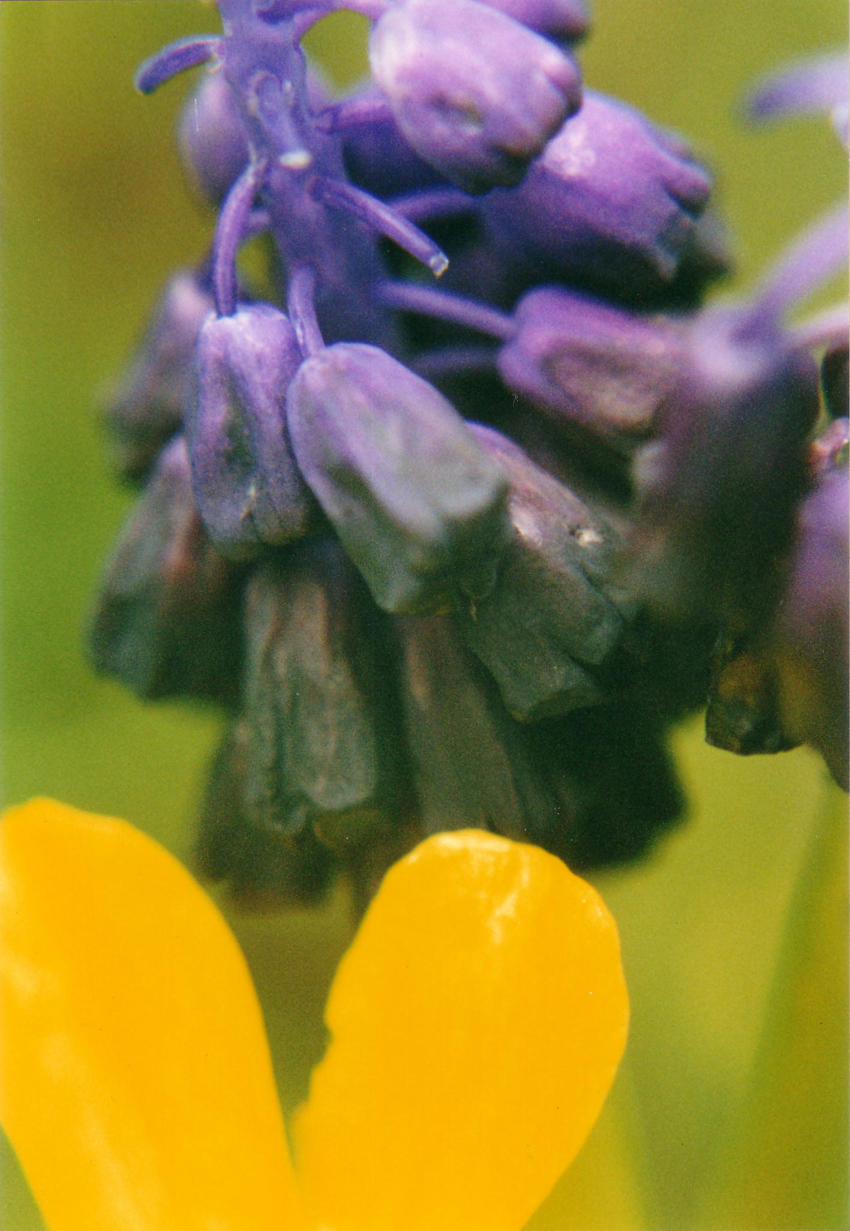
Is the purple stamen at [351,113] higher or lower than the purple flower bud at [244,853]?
higher

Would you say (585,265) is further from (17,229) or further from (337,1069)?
(17,229)

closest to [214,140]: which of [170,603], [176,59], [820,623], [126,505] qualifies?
[176,59]

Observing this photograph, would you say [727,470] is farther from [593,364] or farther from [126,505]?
[126,505]

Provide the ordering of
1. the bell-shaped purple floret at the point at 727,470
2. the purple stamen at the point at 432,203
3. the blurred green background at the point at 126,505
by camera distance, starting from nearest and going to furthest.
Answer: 1. the bell-shaped purple floret at the point at 727,470
2. the purple stamen at the point at 432,203
3. the blurred green background at the point at 126,505

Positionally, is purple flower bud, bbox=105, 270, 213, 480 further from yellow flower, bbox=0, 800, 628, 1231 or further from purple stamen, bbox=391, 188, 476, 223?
yellow flower, bbox=0, 800, 628, 1231

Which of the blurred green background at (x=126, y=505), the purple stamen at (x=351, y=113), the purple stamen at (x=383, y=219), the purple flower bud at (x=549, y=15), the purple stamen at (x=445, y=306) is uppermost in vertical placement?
the purple flower bud at (x=549, y=15)

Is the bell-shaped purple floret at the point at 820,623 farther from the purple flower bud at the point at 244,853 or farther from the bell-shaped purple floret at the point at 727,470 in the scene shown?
the purple flower bud at the point at 244,853

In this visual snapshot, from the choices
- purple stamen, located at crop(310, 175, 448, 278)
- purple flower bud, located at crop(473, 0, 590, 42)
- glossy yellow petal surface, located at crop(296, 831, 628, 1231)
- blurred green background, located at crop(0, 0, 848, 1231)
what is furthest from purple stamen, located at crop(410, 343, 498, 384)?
blurred green background, located at crop(0, 0, 848, 1231)

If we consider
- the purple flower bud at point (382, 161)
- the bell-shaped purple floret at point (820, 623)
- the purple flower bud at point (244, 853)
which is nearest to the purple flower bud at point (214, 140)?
the purple flower bud at point (382, 161)
